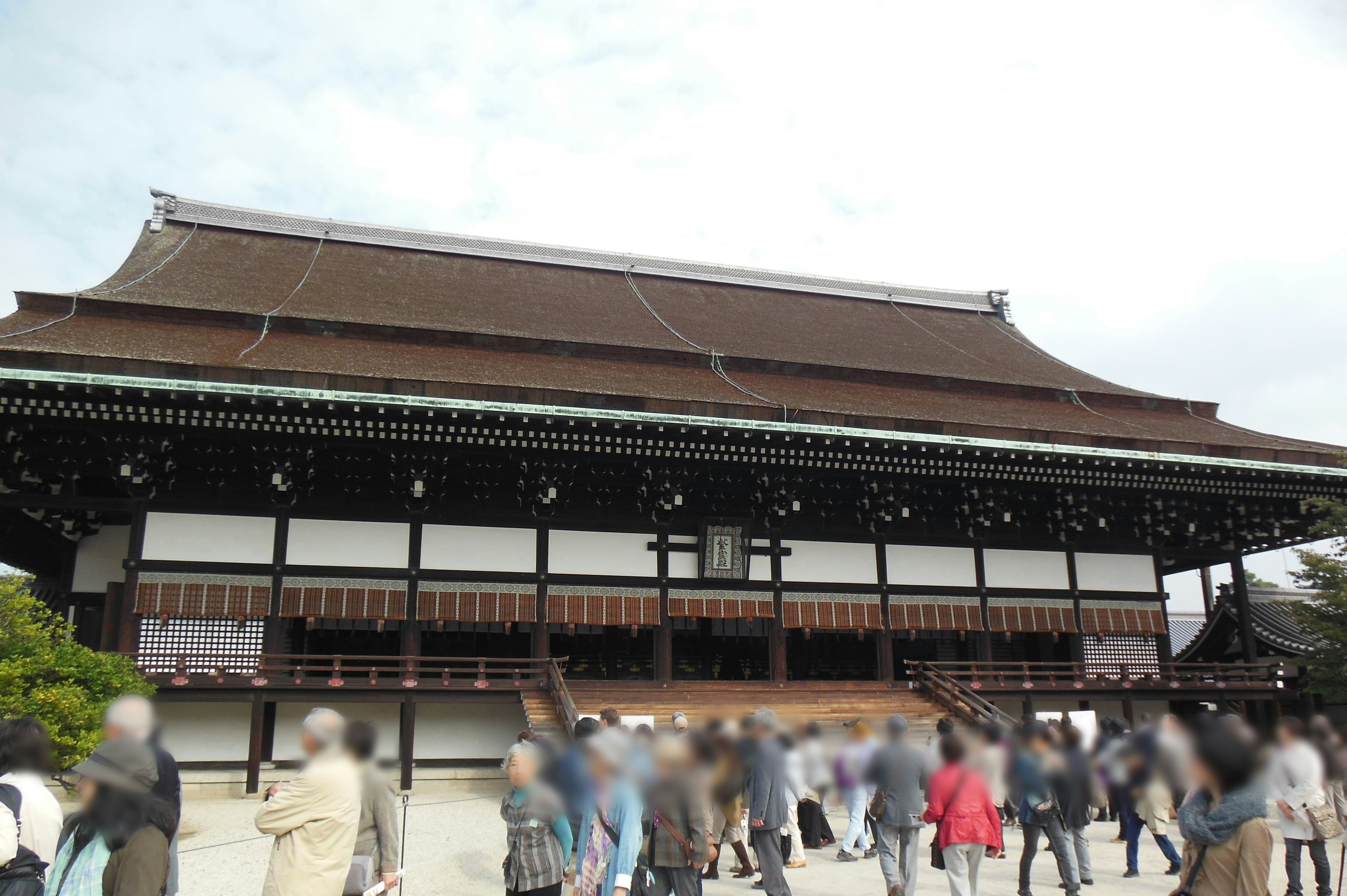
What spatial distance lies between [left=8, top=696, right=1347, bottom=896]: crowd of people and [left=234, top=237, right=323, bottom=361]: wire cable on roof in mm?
9557

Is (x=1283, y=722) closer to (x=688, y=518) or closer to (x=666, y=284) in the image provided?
(x=688, y=518)

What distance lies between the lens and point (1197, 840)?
170 inches

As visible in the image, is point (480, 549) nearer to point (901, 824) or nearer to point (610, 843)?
point (901, 824)

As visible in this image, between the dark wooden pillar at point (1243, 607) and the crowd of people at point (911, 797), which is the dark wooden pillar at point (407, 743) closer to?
the crowd of people at point (911, 797)

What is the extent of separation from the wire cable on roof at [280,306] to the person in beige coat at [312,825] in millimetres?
9773

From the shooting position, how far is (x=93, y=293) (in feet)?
47.2

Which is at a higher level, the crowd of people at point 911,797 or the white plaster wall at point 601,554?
the white plaster wall at point 601,554

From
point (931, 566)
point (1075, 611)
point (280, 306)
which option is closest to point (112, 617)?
A: point (280, 306)

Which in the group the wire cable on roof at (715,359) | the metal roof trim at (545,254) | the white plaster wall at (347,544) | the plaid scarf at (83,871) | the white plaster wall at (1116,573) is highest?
the metal roof trim at (545,254)

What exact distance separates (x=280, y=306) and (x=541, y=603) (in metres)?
7.13

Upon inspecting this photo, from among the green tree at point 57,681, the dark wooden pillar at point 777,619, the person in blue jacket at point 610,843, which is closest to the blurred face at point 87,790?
the person in blue jacket at point 610,843

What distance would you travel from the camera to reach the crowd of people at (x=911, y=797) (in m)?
1.80

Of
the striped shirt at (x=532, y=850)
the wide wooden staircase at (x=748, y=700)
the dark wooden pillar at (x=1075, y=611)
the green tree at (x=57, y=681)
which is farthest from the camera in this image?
the dark wooden pillar at (x=1075, y=611)

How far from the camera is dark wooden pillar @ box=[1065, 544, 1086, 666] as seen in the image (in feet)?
51.3
